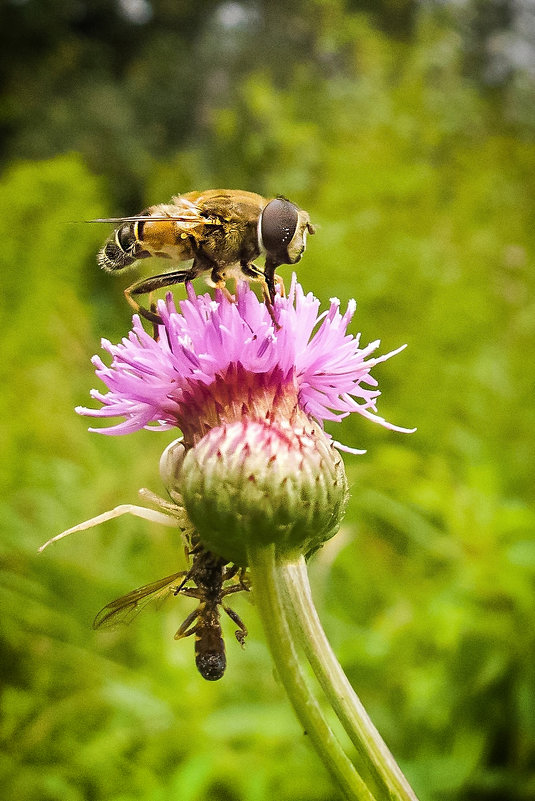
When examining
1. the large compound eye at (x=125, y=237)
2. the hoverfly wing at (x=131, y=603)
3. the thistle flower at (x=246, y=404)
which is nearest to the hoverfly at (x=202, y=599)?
the hoverfly wing at (x=131, y=603)

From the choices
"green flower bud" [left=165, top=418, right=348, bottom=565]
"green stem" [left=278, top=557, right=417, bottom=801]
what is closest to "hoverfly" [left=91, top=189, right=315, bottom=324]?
"green flower bud" [left=165, top=418, right=348, bottom=565]

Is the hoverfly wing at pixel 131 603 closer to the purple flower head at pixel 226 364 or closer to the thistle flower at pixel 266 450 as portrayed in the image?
the thistle flower at pixel 266 450

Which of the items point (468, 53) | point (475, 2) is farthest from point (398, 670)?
point (475, 2)

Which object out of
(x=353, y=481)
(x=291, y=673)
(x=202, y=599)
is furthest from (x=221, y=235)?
(x=353, y=481)

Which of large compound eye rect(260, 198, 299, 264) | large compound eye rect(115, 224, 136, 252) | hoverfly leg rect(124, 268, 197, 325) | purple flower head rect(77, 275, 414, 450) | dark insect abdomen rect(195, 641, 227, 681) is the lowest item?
dark insect abdomen rect(195, 641, 227, 681)

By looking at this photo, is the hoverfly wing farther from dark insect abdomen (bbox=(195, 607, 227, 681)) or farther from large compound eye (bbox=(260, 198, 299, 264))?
large compound eye (bbox=(260, 198, 299, 264))

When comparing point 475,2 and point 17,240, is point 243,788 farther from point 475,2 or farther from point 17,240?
point 475,2
